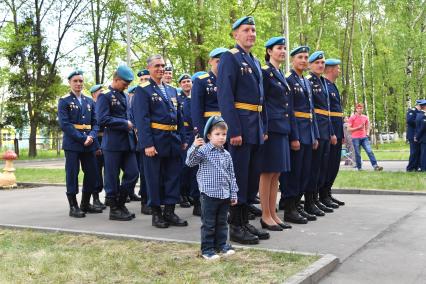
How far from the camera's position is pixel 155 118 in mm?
6910

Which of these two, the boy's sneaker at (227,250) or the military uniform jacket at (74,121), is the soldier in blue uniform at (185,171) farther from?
the boy's sneaker at (227,250)

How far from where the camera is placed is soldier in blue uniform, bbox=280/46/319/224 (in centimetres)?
707

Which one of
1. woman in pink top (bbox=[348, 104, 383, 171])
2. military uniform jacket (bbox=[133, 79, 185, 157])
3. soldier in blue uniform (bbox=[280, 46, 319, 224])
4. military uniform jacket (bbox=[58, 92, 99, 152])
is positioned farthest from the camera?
woman in pink top (bbox=[348, 104, 383, 171])

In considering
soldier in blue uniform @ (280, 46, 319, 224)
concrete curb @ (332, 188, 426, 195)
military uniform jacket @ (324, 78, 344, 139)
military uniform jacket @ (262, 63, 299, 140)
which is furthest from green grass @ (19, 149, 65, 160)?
military uniform jacket @ (262, 63, 299, 140)

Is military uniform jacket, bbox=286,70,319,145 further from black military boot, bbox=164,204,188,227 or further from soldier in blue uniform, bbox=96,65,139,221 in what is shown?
soldier in blue uniform, bbox=96,65,139,221

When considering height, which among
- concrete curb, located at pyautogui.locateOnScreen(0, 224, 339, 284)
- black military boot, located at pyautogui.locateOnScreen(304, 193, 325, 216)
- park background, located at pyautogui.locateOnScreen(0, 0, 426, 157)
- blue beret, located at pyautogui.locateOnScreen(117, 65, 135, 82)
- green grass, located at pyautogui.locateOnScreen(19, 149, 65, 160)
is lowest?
green grass, located at pyautogui.locateOnScreen(19, 149, 65, 160)

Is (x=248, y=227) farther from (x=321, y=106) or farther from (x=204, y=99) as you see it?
(x=321, y=106)

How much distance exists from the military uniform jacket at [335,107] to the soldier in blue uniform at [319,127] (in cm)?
21

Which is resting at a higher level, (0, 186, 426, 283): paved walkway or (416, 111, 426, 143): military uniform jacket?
(416, 111, 426, 143): military uniform jacket

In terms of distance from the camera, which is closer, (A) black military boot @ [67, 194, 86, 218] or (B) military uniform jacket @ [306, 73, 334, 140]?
(B) military uniform jacket @ [306, 73, 334, 140]

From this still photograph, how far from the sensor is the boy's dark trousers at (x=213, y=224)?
510cm

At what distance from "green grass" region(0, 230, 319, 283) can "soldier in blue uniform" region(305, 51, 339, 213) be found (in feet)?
9.00

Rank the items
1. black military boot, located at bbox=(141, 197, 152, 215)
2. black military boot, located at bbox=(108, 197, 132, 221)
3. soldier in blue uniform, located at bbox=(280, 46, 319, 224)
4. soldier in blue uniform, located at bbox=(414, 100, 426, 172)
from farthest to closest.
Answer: soldier in blue uniform, located at bbox=(414, 100, 426, 172) < black military boot, located at bbox=(141, 197, 152, 215) < black military boot, located at bbox=(108, 197, 132, 221) < soldier in blue uniform, located at bbox=(280, 46, 319, 224)

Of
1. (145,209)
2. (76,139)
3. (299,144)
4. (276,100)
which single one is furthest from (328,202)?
(76,139)
